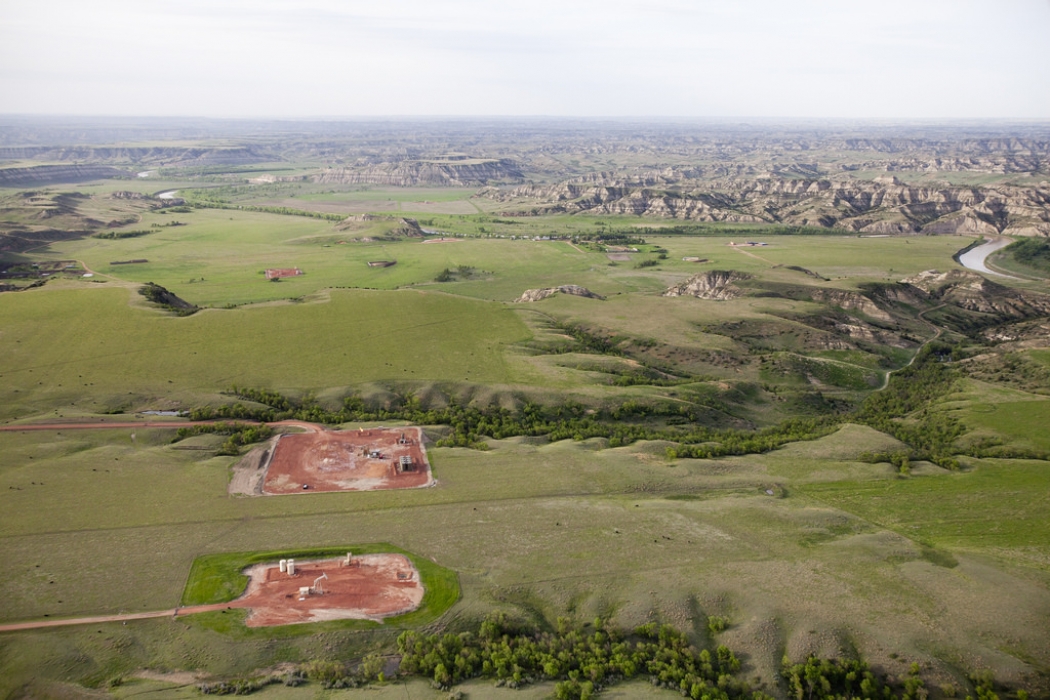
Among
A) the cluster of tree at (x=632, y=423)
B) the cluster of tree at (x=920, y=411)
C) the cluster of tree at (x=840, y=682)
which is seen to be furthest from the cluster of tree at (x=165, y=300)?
the cluster of tree at (x=920, y=411)

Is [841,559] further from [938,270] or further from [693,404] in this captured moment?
[938,270]

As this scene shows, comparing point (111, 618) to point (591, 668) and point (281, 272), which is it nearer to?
point (591, 668)

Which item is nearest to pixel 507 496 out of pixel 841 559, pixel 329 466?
pixel 329 466

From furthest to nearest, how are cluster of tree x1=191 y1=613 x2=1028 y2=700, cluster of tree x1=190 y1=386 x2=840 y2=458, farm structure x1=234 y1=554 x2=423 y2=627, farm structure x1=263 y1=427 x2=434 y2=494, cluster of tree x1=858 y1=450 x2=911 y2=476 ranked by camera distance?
cluster of tree x1=190 y1=386 x2=840 y2=458 → cluster of tree x1=858 y1=450 x2=911 y2=476 → farm structure x1=263 y1=427 x2=434 y2=494 → farm structure x1=234 y1=554 x2=423 y2=627 → cluster of tree x1=191 y1=613 x2=1028 y2=700

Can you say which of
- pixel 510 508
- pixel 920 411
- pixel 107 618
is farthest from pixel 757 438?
pixel 107 618

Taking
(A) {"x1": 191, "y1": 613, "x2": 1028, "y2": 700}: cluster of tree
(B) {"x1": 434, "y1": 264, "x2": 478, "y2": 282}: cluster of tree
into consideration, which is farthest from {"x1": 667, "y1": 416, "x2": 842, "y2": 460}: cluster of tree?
(B) {"x1": 434, "y1": 264, "x2": 478, "y2": 282}: cluster of tree

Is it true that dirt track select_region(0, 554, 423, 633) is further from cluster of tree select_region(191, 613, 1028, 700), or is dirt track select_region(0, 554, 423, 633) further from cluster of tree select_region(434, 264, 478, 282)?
cluster of tree select_region(434, 264, 478, 282)
